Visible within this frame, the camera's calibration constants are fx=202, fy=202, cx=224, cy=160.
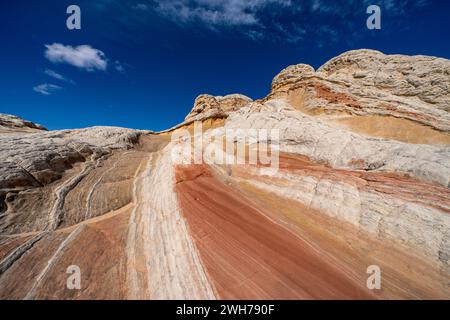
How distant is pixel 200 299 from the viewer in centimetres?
367

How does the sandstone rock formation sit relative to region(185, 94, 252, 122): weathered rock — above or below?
below

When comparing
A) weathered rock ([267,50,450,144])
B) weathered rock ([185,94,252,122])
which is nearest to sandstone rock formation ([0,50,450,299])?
weathered rock ([267,50,450,144])

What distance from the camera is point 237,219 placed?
5711 mm

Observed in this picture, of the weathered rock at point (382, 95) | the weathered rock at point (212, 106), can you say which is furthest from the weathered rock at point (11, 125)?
the weathered rock at point (382, 95)

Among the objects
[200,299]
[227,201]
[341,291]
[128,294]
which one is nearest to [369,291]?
[341,291]

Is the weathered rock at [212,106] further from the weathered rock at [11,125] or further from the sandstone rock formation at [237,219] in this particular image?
the sandstone rock formation at [237,219]

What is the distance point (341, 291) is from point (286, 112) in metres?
10.6

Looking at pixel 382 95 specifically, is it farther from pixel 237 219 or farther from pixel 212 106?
pixel 212 106

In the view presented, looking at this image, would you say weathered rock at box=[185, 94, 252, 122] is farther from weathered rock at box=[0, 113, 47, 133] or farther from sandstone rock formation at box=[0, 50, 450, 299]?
sandstone rock formation at box=[0, 50, 450, 299]

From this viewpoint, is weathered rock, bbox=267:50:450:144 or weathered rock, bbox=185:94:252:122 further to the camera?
weathered rock, bbox=185:94:252:122

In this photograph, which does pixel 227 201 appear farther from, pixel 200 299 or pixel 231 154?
pixel 231 154

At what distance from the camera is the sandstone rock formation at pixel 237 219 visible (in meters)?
4.01

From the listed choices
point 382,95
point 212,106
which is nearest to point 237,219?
point 382,95

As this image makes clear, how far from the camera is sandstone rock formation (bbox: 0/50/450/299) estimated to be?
4008 mm
